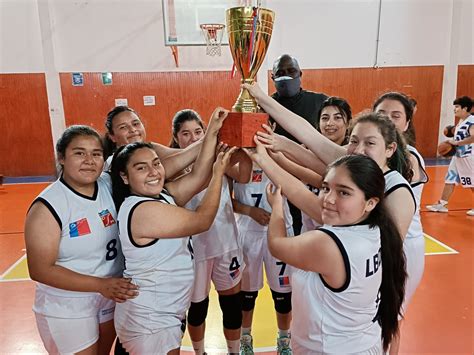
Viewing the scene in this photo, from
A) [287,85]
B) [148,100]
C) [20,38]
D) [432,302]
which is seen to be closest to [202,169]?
[287,85]

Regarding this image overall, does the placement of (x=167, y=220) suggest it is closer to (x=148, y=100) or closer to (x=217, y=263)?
(x=217, y=263)

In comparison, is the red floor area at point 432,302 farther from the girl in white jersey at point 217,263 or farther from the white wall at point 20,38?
the white wall at point 20,38

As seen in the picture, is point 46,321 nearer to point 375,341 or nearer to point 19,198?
point 375,341

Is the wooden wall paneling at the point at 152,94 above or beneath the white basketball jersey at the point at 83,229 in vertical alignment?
above

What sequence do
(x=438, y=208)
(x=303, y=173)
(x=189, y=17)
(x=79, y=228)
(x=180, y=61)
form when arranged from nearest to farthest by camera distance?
(x=79, y=228) < (x=303, y=173) < (x=438, y=208) < (x=189, y=17) < (x=180, y=61)

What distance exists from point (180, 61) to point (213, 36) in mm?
1073

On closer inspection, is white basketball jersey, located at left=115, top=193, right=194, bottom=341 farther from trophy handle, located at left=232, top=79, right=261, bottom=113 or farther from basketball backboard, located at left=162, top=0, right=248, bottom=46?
basketball backboard, located at left=162, top=0, right=248, bottom=46

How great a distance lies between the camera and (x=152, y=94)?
9047 mm

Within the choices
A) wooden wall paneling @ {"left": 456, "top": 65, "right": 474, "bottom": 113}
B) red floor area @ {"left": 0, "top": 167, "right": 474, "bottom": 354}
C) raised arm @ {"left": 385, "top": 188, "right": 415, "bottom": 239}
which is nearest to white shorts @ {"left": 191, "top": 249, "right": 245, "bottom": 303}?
raised arm @ {"left": 385, "top": 188, "right": 415, "bottom": 239}

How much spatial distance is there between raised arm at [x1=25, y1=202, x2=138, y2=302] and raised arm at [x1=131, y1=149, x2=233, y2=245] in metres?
0.24

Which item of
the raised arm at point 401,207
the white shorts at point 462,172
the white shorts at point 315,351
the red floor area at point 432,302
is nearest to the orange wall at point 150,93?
the red floor area at point 432,302

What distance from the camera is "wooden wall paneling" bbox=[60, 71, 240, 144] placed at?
8.84m

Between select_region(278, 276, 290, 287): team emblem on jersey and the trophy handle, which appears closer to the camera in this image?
the trophy handle

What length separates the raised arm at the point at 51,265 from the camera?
→ 164 centimetres
